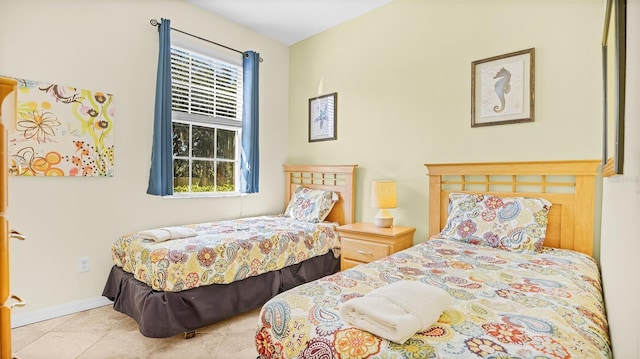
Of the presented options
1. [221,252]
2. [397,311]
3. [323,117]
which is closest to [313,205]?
[323,117]

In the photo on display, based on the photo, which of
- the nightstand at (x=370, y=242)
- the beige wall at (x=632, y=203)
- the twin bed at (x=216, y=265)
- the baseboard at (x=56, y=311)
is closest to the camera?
the beige wall at (x=632, y=203)

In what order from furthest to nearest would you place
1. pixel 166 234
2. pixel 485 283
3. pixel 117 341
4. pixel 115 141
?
pixel 115 141 < pixel 166 234 < pixel 117 341 < pixel 485 283

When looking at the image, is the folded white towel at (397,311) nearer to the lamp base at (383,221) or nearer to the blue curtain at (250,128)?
the lamp base at (383,221)

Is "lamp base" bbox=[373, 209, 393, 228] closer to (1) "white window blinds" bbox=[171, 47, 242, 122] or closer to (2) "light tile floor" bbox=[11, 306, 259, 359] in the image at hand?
(2) "light tile floor" bbox=[11, 306, 259, 359]

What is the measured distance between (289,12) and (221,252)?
255 centimetres

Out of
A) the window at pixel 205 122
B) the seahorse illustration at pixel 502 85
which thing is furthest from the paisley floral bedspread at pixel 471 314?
the window at pixel 205 122

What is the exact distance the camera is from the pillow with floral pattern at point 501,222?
204cm

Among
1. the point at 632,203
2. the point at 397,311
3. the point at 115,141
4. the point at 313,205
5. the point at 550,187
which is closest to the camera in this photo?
the point at 632,203

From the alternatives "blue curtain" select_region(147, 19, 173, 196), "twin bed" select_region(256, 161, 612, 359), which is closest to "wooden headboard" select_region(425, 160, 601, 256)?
"twin bed" select_region(256, 161, 612, 359)

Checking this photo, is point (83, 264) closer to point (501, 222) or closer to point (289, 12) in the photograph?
point (289, 12)

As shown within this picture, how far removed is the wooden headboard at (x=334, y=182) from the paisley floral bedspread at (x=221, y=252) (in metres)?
0.33

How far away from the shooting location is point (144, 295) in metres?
2.11

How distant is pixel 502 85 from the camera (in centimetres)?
247

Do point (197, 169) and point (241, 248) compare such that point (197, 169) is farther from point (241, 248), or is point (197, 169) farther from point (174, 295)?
point (174, 295)
